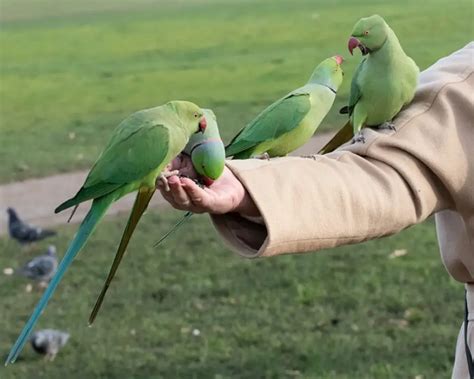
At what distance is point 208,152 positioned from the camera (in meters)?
1.55

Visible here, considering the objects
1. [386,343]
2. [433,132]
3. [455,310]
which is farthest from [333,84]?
[455,310]

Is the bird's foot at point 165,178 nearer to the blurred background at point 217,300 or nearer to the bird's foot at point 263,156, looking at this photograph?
the bird's foot at point 263,156

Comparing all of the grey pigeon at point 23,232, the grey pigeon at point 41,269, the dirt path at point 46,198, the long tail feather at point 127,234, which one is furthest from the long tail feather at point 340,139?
the dirt path at point 46,198

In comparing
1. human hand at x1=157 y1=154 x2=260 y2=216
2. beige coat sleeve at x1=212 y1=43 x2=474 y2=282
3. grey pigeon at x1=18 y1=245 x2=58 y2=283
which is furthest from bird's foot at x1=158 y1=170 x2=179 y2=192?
grey pigeon at x1=18 y1=245 x2=58 y2=283

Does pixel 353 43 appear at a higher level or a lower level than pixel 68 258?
higher

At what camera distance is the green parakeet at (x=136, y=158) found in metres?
1.52

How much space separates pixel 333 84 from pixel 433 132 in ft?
0.73

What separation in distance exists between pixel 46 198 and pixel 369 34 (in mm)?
5156

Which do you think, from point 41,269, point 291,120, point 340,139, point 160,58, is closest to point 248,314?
point 41,269

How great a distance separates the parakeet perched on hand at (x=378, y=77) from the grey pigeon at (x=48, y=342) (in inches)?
105

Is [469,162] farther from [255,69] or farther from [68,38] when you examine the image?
[68,38]

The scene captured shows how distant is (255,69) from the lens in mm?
11938

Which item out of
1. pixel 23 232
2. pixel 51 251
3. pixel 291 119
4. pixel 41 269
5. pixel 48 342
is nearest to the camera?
pixel 291 119

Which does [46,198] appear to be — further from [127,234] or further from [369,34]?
[127,234]
